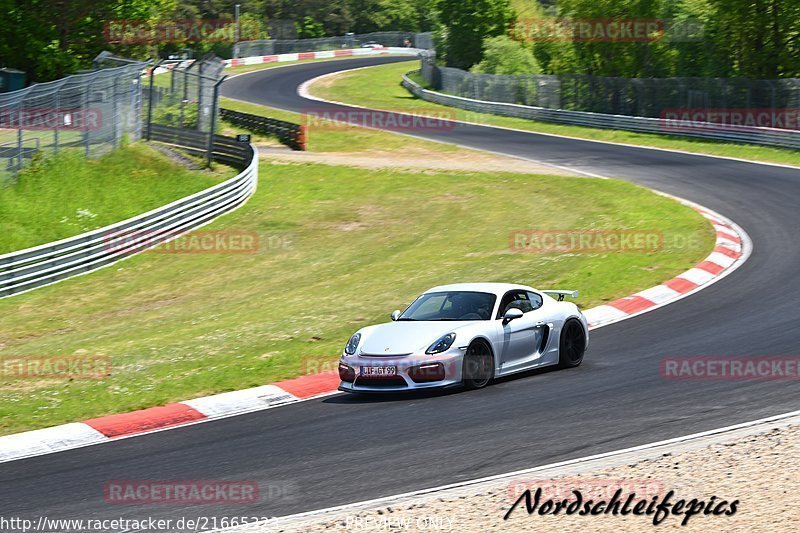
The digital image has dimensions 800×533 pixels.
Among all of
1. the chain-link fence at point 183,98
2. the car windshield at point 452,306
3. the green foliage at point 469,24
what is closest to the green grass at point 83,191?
the chain-link fence at point 183,98

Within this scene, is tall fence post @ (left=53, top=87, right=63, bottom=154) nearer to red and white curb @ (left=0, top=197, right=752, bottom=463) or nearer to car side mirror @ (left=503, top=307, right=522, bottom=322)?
red and white curb @ (left=0, top=197, right=752, bottom=463)

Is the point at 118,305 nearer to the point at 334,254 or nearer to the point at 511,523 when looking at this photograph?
the point at 334,254

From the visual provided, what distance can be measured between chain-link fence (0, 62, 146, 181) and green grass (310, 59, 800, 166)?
19720mm

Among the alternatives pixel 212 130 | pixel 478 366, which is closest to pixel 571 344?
pixel 478 366

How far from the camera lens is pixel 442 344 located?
39.0 ft

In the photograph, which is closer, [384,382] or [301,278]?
[384,382]

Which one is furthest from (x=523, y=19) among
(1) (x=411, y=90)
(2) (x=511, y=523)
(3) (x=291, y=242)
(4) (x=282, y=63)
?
(2) (x=511, y=523)

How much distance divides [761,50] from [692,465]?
133 feet

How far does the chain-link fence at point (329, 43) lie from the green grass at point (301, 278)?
65.4m

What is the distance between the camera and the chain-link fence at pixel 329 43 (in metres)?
95.8

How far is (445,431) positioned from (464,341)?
2058 millimetres

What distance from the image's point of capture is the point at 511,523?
24.2ft

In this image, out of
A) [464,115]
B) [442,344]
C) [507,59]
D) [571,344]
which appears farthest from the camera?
[507,59]

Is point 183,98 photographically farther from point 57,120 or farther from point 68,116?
point 57,120
